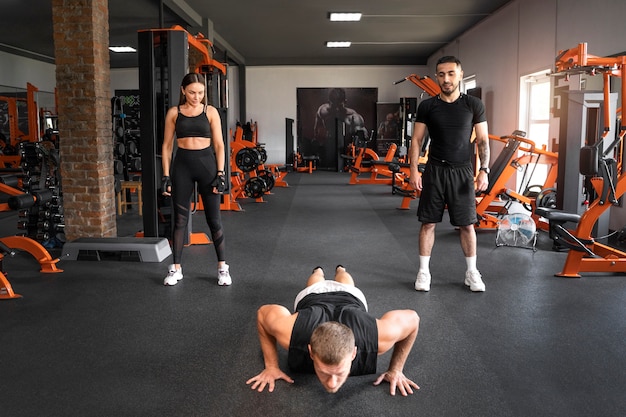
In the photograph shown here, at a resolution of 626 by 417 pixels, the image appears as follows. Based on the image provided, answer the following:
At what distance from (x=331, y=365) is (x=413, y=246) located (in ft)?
10.3

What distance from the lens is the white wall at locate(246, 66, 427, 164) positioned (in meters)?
13.6

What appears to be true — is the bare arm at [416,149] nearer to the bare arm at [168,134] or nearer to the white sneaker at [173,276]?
the bare arm at [168,134]

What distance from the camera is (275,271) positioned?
3.67 metres

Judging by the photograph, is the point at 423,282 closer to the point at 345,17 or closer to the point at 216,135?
the point at 216,135

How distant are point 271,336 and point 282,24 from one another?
26.4ft

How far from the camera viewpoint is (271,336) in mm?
1923

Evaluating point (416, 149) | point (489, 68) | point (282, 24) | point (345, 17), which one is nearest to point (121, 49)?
point (282, 24)

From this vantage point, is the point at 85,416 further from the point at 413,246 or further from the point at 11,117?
the point at 11,117

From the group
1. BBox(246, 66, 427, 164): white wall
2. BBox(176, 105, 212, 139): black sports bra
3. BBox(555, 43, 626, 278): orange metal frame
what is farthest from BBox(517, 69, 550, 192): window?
BBox(246, 66, 427, 164): white wall

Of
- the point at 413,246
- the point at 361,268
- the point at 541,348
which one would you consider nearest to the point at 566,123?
the point at 413,246

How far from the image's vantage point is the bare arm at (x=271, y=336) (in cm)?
183

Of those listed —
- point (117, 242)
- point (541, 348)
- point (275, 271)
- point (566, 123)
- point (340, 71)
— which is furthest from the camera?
point (340, 71)

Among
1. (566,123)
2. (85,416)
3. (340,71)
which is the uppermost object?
(340,71)

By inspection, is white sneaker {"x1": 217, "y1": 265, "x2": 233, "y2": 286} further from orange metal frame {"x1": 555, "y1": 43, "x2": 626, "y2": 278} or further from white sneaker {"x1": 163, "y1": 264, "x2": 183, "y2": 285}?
orange metal frame {"x1": 555, "y1": 43, "x2": 626, "y2": 278}
